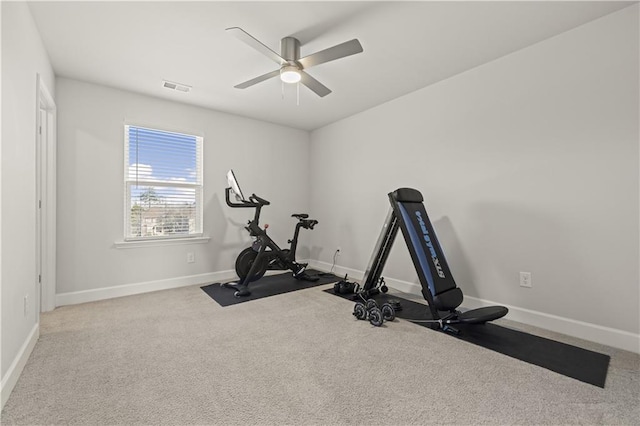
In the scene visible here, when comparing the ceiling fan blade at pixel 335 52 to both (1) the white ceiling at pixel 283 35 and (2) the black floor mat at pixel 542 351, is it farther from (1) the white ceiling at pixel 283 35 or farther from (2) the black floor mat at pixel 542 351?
(2) the black floor mat at pixel 542 351

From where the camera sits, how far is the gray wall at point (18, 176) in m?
1.72

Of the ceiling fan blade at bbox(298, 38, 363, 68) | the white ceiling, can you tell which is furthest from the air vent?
the ceiling fan blade at bbox(298, 38, 363, 68)

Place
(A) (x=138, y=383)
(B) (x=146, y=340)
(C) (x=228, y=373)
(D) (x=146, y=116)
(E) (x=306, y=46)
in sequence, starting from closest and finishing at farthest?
(A) (x=138, y=383), (C) (x=228, y=373), (B) (x=146, y=340), (E) (x=306, y=46), (D) (x=146, y=116)

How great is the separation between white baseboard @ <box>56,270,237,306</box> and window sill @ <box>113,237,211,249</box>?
0.47 meters

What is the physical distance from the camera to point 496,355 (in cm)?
217

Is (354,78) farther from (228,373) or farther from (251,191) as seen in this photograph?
(228,373)

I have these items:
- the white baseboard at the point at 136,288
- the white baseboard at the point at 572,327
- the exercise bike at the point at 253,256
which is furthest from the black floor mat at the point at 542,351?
the white baseboard at the point at 136,288

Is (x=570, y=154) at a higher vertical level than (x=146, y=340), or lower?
higher

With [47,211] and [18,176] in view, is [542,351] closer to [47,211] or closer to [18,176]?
[18,176]

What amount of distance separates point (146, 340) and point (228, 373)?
0.93 m

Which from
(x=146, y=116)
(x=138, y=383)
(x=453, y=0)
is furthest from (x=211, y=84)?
(x=138, y=383)

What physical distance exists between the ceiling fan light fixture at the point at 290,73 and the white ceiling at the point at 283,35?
11.5 inches

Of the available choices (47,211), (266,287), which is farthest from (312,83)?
(47,211)

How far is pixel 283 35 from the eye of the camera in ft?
8.09
